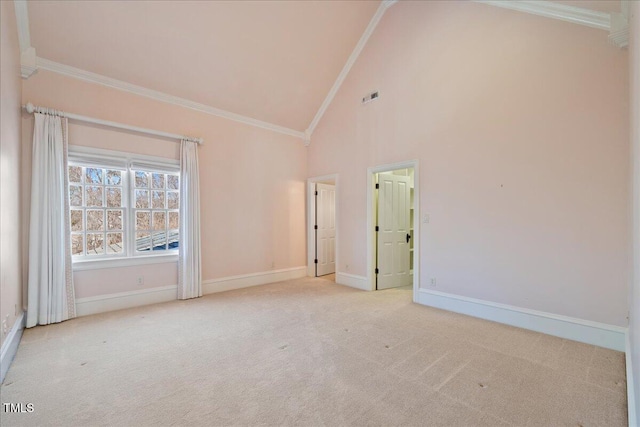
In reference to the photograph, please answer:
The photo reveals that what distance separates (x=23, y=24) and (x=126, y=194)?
2.08 metres

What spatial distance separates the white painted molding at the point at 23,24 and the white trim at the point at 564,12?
535 centimetres

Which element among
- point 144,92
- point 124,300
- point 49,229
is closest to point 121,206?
point 49,229

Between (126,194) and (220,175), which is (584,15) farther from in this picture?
(126,194)

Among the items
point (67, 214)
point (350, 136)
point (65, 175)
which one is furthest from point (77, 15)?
point (350, 136)

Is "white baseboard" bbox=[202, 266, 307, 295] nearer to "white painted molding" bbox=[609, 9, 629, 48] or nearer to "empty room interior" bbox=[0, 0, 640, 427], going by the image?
"empty room interior" bbox=[0, 0, 640, 427]

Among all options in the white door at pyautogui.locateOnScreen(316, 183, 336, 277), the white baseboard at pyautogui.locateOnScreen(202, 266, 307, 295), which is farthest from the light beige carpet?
the white door at pyautogui.locateOnScreen(316, 183, 336, 277)

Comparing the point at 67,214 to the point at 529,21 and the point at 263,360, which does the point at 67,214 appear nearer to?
the point at 263,360

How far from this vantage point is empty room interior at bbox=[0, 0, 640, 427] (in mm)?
2090

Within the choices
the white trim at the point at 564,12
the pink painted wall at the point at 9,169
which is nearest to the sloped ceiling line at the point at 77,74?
the pink painted wall at the point at 9,169

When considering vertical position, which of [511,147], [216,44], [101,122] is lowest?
[511,147]

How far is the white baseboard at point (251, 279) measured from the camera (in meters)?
4.73

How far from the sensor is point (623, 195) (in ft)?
8.82

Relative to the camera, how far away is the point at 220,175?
4.87 meters

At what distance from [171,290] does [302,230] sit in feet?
8.98
